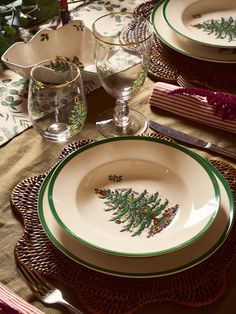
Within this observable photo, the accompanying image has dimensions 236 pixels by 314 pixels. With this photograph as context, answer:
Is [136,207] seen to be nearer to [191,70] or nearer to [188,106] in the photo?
[188,106]

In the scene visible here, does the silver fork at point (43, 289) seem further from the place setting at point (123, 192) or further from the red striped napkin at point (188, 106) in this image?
the red striped napkin at point (188, 106)

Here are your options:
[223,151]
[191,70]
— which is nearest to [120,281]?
[223,151]

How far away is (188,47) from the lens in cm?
123

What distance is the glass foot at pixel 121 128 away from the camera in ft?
3.58

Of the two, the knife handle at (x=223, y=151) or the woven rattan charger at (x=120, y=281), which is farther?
the knife handle at (x=223, y=151)

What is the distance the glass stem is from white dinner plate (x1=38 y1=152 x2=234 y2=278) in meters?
0.30

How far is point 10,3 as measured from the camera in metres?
1.40

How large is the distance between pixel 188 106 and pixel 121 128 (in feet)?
0.44

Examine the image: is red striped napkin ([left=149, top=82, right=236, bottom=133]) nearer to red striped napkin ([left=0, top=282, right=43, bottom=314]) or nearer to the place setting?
the place setting

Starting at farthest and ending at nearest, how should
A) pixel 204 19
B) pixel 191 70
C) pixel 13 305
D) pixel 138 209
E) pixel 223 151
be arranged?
pixel 204 19, pixel 191 70, pixel 223 151, pixel 138 209, pixel 13 305

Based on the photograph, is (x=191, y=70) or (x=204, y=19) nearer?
(x=191, y=70)

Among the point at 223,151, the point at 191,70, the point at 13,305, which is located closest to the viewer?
the point at 13,305

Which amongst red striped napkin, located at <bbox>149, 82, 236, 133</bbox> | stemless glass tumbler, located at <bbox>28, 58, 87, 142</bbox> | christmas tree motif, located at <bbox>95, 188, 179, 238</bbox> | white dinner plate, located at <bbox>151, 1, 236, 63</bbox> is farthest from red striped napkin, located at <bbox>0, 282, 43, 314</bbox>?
white dinner plate, located at <bbox>151, 1, 236, 63</bbox>

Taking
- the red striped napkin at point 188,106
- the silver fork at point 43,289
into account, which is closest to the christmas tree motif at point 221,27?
the red striped napkin at point 188,106
